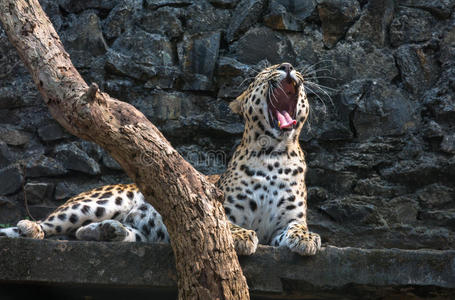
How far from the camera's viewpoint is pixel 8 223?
6.04 m

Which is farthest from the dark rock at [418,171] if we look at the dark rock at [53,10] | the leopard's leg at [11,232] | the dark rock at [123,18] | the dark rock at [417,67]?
the dark rock at [53,10]

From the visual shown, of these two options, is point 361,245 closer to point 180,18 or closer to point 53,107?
point 180,18

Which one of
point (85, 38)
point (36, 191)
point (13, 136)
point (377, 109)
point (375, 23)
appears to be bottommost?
point (36, 191)

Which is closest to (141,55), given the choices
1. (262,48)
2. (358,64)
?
(262,48)

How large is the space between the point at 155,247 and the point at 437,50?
355 centimetres

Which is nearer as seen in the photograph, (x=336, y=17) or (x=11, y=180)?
(x=11, y=180)

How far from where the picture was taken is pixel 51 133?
6277mm

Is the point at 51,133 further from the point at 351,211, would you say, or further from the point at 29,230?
the point at 351,211

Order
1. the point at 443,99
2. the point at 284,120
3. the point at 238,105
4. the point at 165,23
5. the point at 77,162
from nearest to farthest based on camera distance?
the point at 284,120
the point at 238,105
the point at 443,99
the point at 77,162
the point at 165,23

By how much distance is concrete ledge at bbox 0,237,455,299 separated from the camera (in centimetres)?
404

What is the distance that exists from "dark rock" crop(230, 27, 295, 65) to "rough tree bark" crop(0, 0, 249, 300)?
3.01 m

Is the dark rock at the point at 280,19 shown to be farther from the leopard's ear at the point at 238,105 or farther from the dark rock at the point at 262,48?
the leopard's ear at the point at 238,105

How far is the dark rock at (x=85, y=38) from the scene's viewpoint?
21.1 feet

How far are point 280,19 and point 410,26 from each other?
1.22 m
